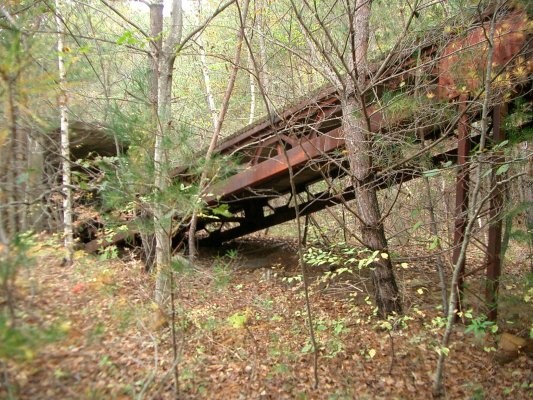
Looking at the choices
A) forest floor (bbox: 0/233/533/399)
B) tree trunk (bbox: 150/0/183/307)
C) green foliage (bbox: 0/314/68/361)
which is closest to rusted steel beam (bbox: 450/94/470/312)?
forest floor (bbox: 0/233/533/399)

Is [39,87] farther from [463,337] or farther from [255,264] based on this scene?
[255,264]

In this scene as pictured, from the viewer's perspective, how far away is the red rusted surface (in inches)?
153

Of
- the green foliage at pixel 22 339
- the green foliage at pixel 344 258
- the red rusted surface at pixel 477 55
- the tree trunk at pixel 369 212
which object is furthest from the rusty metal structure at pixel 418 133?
the green foliage at pixel 22 339

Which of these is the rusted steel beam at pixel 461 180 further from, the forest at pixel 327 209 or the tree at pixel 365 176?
the tree at pixel 365 176

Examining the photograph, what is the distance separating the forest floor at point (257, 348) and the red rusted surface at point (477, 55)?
2552 millimetres

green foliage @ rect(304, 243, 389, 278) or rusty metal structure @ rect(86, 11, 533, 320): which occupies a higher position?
rusty metal structure @ rect(86, 11, 533, 320)

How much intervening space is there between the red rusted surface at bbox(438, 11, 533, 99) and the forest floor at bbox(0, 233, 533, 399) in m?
2.55

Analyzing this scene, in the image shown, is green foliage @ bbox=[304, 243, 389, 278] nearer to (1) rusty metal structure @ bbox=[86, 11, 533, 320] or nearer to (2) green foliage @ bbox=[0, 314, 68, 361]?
(1) rusty metal structure @ bbox=[86, 11, 533, 320]

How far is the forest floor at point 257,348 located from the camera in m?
3.53

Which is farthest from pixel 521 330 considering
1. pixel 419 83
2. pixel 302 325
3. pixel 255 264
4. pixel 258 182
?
pixel 255 264

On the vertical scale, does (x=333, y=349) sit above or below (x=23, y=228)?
below

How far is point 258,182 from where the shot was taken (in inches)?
248

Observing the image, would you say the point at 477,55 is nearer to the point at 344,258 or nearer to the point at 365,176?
the point at 365,176

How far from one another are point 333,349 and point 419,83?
3622mm
